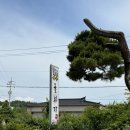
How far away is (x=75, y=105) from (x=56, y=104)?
3100 cm

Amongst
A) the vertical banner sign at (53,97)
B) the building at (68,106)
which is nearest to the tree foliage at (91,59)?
the vertical banner sign at (53,97)

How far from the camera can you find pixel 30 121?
19453mm

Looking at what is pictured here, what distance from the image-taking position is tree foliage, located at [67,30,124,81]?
13930 millimetres

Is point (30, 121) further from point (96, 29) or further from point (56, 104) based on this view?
point (96, 29)

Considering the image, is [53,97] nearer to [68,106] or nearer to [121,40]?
[121,40]

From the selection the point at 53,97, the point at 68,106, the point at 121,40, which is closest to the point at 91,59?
the point at 53,97

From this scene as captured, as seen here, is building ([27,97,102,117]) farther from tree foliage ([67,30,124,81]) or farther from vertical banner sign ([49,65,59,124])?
tree foliage ([67,30,124,81])

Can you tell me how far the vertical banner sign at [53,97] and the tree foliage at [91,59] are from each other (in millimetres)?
2254

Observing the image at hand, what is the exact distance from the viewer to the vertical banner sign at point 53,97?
1634cm

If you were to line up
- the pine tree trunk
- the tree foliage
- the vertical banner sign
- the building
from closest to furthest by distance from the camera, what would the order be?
the pine tree trunk → the tree foliage → the vertical banner sign → the building

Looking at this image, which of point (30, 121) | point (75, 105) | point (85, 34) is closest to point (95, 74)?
point (85, 34)

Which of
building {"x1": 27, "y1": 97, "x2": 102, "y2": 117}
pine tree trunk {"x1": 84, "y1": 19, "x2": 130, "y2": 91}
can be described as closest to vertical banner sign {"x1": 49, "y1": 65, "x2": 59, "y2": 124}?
pine tree trunk {"x1": 84, "y1": 19, "x2": 130, "y2": 91}

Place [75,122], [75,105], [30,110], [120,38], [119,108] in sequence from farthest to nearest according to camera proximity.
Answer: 1. [30,110]
2. [75,105]
3. [75,122]
4. [119,108]
5. [120,38]

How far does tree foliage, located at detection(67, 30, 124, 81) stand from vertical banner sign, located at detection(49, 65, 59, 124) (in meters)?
2.25
